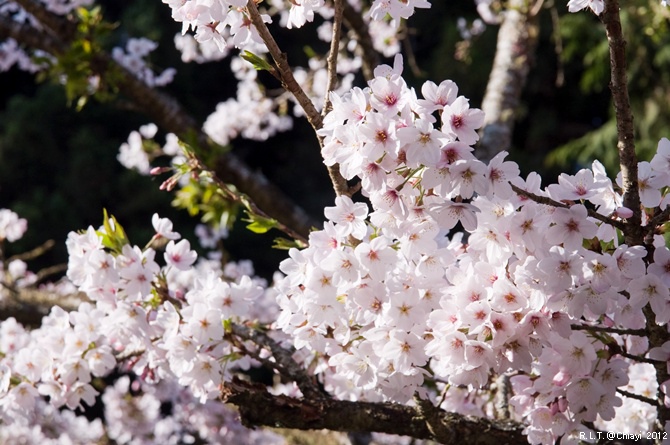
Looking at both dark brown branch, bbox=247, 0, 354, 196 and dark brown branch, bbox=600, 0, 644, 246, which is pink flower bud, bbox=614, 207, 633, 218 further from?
dark brown branch, bbox=247, 0, 354, 196

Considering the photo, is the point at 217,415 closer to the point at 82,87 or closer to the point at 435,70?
the point at 82,87

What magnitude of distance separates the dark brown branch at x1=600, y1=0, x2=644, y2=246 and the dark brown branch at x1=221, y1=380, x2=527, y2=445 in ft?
1.52

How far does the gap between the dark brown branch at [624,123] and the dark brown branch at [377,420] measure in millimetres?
464

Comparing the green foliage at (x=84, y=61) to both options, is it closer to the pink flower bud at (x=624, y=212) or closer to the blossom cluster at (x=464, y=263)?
the blossom cluster at (x=464, y=263)

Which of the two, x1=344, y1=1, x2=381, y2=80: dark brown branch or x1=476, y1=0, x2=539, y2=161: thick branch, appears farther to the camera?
x1=344, y1=1, x2=381, y2=80: dark brown branch

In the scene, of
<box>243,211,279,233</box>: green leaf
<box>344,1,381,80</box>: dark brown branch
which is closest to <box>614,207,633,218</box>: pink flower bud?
<box>243,211,279,233</box>: green leaf

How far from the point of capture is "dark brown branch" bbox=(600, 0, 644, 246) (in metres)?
0.93

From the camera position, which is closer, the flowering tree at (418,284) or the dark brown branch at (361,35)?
the flowering tree at (418,284)

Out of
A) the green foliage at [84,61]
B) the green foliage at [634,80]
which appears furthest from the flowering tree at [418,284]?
the green foliage at [634,80]

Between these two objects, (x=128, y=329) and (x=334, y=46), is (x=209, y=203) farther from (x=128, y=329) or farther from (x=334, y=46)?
(x=334, y=46)

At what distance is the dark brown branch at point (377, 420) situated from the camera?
1.16 meters

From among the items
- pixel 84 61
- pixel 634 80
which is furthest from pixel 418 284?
pixel 634 80

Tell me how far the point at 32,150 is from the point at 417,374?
768 centimetres

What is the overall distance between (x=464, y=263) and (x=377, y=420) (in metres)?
0.40
